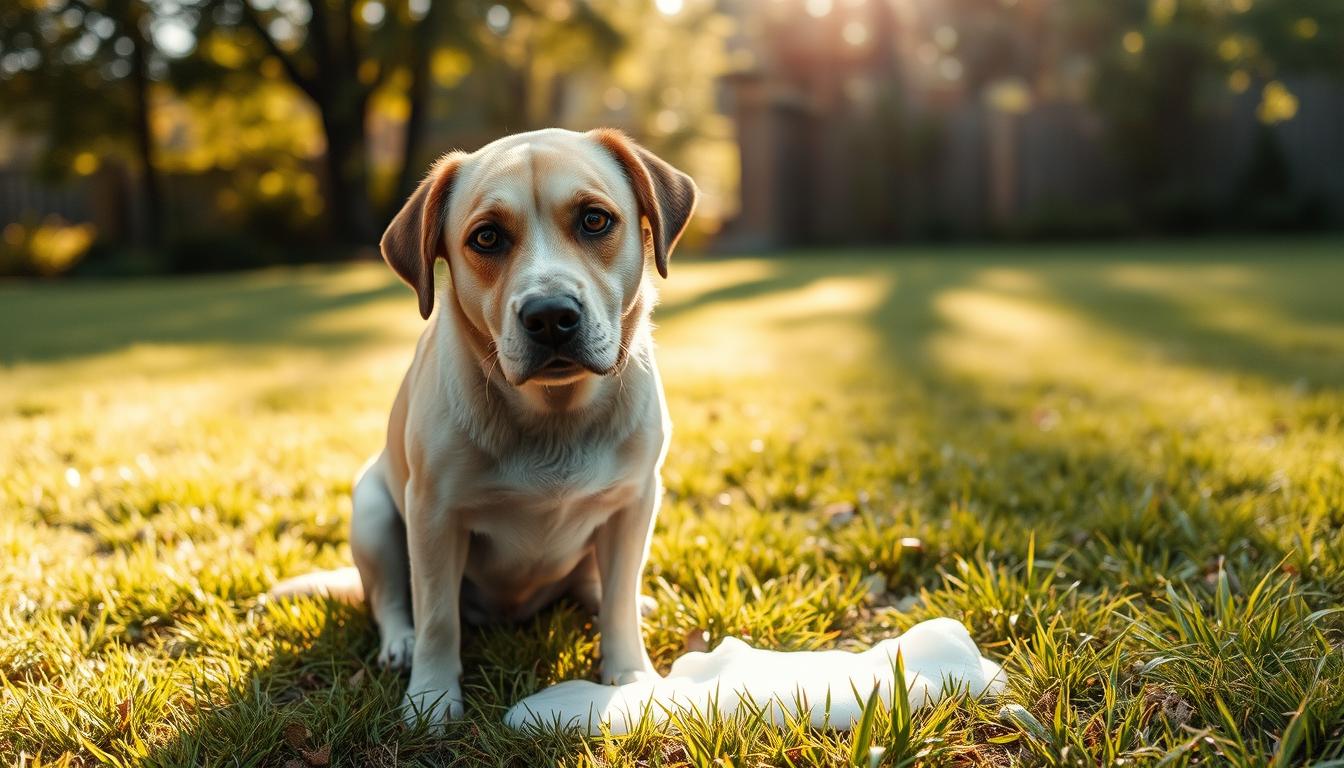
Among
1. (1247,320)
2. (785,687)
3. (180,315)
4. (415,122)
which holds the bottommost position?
(180,315)

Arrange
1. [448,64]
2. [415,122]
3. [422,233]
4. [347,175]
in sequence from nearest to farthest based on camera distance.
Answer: [422,233] → [347,175] → [415,122] → [448,64]

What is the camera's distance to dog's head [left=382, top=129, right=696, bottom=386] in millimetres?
2260

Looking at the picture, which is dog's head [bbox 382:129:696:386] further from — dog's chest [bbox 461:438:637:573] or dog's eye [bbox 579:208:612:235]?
dog's chest [bbox 461:438:637:573]

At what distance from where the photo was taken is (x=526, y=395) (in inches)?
95.8

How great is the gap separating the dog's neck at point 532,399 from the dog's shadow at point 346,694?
63 cm

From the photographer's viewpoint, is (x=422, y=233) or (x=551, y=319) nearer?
(x=551, y=319)

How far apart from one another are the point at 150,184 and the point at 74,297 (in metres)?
7.31

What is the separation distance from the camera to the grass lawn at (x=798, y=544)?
2.04 m

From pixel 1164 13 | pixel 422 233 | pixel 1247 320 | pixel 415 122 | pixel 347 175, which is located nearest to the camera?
pixel 422 233

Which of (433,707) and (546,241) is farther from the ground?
(546,241)

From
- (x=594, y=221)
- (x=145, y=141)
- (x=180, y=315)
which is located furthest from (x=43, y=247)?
(x=594, y=221)

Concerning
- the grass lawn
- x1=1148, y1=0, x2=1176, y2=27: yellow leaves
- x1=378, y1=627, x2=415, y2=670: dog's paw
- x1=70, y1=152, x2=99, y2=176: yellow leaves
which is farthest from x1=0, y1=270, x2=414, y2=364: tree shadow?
x1=1148, y1=0, x2=1176, y2=27: yellow leaves

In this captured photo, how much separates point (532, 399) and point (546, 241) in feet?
1.32

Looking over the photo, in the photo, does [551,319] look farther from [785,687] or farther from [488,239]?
[785,687]
